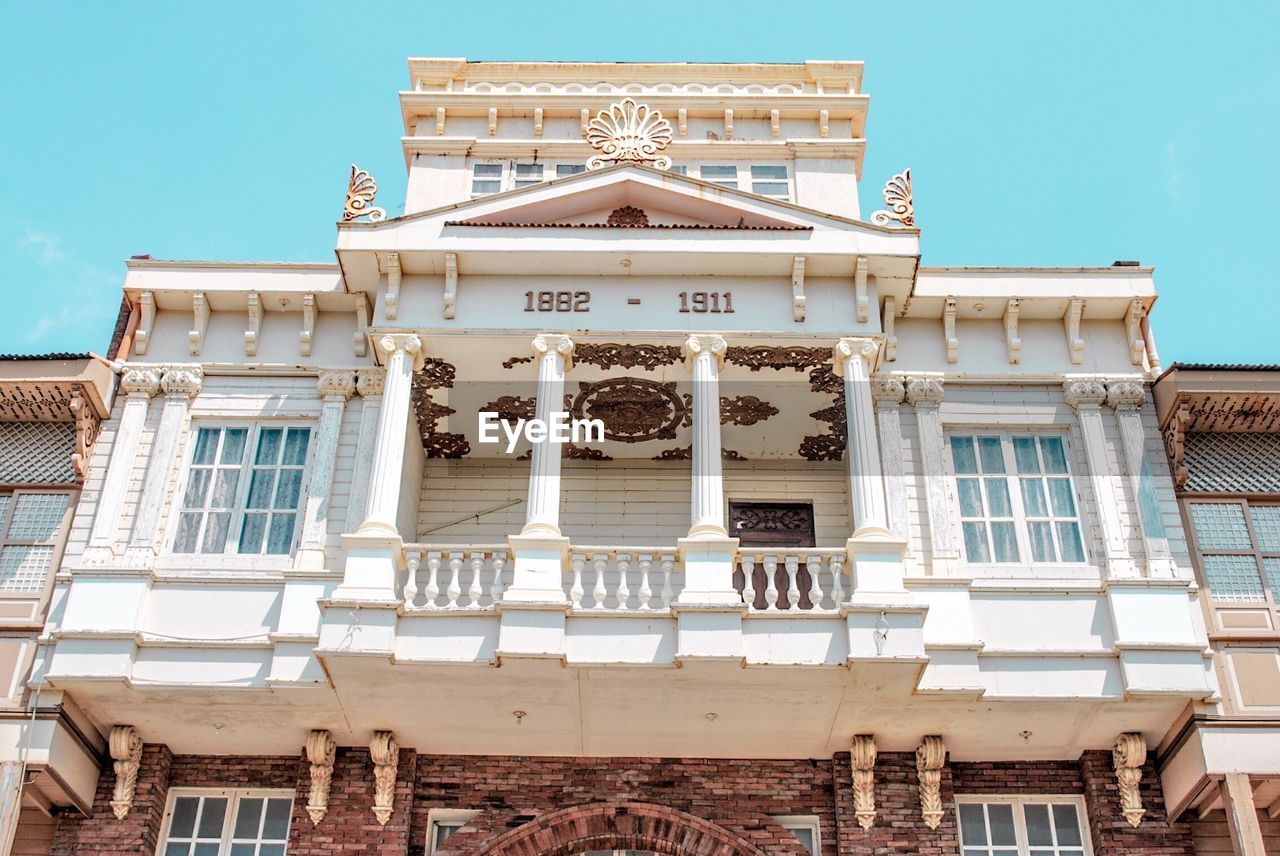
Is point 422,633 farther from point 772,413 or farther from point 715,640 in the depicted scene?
point 772,413

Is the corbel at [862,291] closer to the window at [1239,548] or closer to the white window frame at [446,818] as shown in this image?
the window at [1239,548]

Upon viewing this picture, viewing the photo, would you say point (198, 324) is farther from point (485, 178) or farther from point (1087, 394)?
point (1087, 394)

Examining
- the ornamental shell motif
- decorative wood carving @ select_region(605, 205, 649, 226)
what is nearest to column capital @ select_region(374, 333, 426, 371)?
decorative wood carving @ select_region(605, 205, 649, 226)

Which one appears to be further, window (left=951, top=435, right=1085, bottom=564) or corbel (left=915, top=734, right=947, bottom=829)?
window (left=951, top=435, right=1085, bottom=564)

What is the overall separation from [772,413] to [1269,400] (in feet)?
21.0

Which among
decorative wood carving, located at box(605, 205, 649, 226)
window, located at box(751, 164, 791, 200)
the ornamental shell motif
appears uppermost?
window, located at box(751, 164, 791, 200)

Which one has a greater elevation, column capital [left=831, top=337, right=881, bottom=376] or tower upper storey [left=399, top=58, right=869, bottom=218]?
tower upper storey [left=399, top=58, right=869, bottom=218]

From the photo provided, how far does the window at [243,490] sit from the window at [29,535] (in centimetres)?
159

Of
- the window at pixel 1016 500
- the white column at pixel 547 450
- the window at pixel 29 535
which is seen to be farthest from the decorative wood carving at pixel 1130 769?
the window at pixel 29 535

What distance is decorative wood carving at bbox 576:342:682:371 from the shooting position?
1880 centimetres

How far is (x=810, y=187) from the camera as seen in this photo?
2294cm

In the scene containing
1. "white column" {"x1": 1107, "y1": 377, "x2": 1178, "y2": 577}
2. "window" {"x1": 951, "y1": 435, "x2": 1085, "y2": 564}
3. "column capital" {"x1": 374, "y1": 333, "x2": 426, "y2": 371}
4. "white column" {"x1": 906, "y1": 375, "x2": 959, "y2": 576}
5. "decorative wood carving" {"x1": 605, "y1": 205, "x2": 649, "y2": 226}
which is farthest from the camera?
"decorative wood carving" {"x1": 605, "y1": 205, "x2": 649, "y2": 226}

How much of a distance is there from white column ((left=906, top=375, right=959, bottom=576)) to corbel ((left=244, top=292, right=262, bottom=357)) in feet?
28.3

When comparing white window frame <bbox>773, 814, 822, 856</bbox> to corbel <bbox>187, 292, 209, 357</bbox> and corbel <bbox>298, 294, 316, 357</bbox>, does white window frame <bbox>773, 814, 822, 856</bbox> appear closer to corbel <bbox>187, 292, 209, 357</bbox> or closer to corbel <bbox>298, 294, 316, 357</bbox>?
corbel <bbox>298, 294, 316, 357</bbox>
